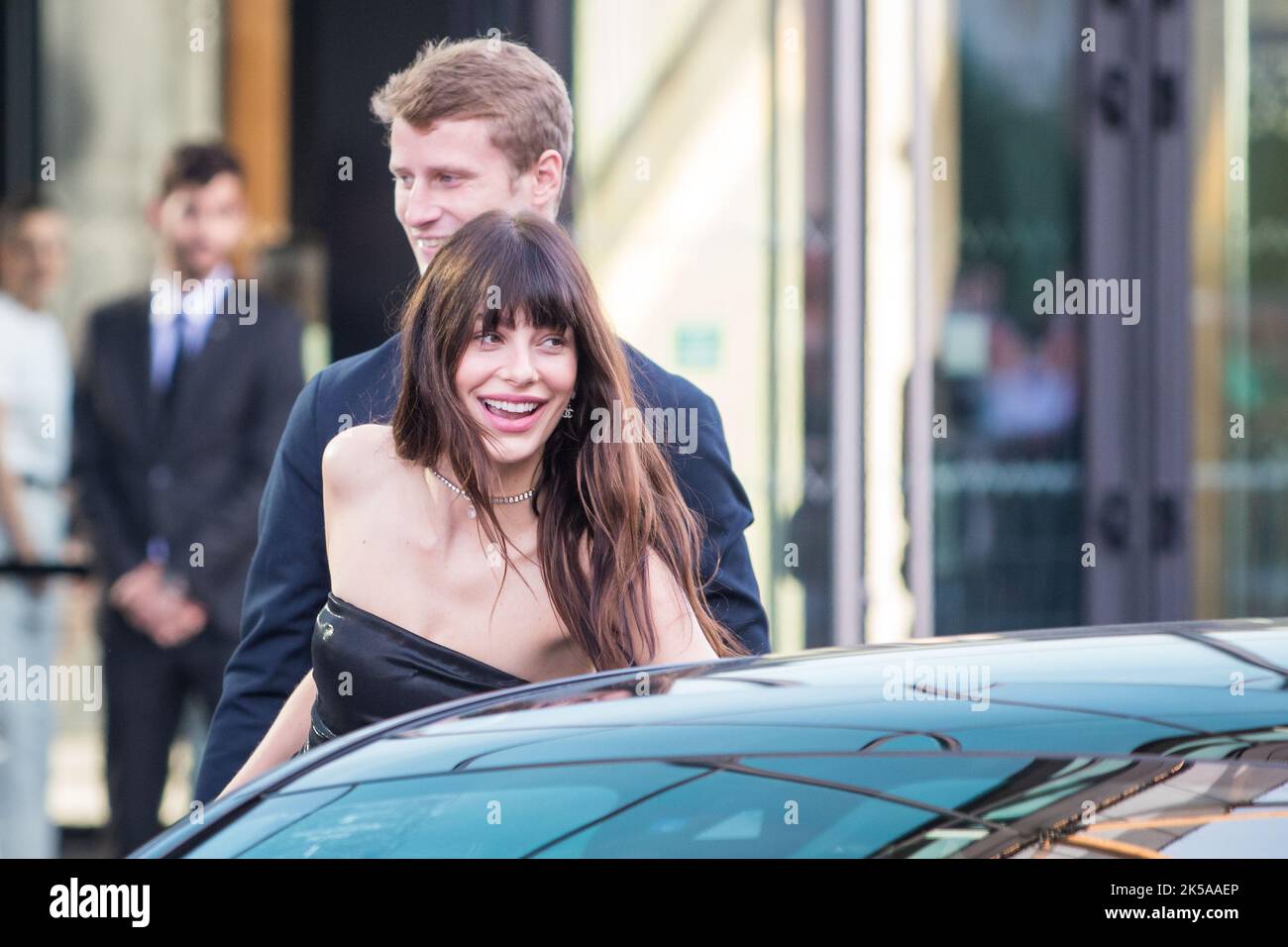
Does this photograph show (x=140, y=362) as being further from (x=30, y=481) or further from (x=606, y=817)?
(x=606, y=817)

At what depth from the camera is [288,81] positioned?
5.46m

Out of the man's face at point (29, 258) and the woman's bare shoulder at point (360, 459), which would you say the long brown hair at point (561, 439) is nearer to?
the woman's bare shoulder at point (360, 459)

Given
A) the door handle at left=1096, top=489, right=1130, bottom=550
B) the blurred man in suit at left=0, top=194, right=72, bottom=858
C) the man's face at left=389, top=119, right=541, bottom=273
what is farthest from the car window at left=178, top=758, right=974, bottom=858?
the door handle at left=1096, top=489, right=1130, bottom=550

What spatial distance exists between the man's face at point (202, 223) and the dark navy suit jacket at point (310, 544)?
227 cm

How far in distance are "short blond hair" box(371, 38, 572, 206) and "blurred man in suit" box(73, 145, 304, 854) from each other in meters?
2.13

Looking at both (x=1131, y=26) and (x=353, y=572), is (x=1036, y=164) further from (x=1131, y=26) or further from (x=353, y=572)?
(x=353, y=572)

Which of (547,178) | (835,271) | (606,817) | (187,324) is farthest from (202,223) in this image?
(606,817)

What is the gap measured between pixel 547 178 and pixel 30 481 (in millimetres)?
3025

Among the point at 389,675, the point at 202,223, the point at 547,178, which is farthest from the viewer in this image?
the point at 202,223

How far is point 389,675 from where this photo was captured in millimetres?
1960

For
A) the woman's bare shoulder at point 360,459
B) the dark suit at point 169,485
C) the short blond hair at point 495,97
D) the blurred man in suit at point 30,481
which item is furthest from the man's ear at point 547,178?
the blurred man in suit at point 30,481

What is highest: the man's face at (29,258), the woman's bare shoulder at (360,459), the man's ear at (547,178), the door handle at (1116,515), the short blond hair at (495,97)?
the man's face at (29,258)

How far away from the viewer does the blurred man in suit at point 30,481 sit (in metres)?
4.83

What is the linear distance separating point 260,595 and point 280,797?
77 centimetres
